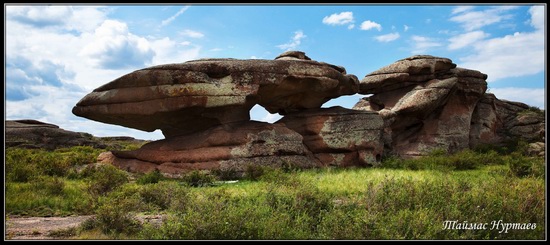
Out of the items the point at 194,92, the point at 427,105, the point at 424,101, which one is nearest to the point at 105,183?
the point at 194,92

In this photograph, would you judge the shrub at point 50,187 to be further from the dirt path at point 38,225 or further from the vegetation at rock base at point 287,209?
the dirt path at point 38,225

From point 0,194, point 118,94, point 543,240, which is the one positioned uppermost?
point 118,94

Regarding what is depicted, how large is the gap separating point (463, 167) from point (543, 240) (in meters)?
16.9

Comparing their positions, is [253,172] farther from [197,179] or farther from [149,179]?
[149,179]

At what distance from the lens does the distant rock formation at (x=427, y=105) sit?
35094 millimetres

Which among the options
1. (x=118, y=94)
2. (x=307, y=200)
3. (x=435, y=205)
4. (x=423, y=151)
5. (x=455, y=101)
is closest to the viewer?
(x=435, y=205)

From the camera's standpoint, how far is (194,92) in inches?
974

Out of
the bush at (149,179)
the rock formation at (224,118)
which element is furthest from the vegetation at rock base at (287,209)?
the rock formation at (224,118)

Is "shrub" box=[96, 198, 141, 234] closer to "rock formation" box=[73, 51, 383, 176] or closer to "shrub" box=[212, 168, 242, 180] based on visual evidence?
"shrub" box=[212, 168, 242, 180]

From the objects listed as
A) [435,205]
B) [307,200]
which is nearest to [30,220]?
[307,200]

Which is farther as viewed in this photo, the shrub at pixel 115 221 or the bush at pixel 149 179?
the bush at pixel 149 179

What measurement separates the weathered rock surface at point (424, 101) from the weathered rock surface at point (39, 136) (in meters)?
27.1

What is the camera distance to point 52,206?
14719 millimetres

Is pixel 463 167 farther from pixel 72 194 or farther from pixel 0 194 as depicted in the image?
pixel 0 194
